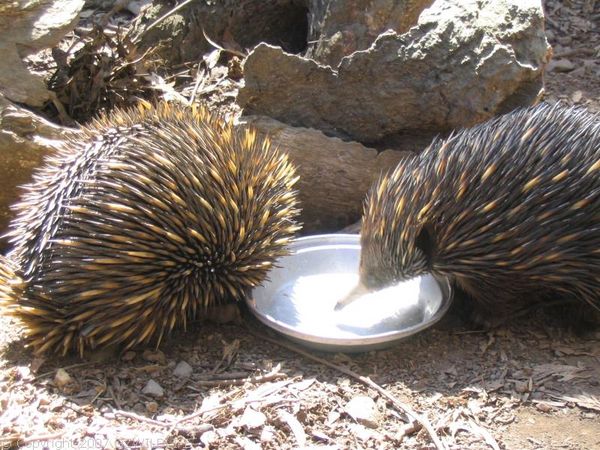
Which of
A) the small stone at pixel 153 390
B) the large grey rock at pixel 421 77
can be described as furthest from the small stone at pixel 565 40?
the small stone at pixel 153 390

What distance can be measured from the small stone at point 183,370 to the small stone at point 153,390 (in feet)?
0.50

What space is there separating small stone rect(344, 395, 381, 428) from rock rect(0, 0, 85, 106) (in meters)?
3.02

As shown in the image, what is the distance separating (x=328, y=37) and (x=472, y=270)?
269cm

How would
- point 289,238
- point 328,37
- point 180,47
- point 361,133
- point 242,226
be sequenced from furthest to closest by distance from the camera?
point 180,47 < point 328,37 < point 361,133 < point 289,238 < point 242,226

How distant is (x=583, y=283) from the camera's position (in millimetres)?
4109

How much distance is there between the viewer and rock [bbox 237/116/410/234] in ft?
17.1

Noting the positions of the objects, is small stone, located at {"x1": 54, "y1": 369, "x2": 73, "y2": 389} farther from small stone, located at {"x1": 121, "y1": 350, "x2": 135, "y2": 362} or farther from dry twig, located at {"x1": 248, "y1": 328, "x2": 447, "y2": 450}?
dry twig, located at {"x1": 248, "y1": 328, "x2": 447, "y2": 450}

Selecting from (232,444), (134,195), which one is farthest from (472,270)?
(134,195)

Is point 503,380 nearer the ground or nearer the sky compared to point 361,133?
nearer the ground

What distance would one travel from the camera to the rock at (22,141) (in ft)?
16.6

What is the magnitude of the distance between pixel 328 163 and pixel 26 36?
217 cm

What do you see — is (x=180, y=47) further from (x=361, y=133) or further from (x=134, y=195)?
(x=134, y=195)

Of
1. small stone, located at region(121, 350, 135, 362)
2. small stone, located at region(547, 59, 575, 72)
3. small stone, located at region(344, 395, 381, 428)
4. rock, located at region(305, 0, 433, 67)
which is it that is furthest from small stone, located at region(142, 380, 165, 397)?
small stone, located at region(547, 59, 575, 72)

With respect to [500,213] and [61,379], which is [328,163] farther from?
[61,379]
